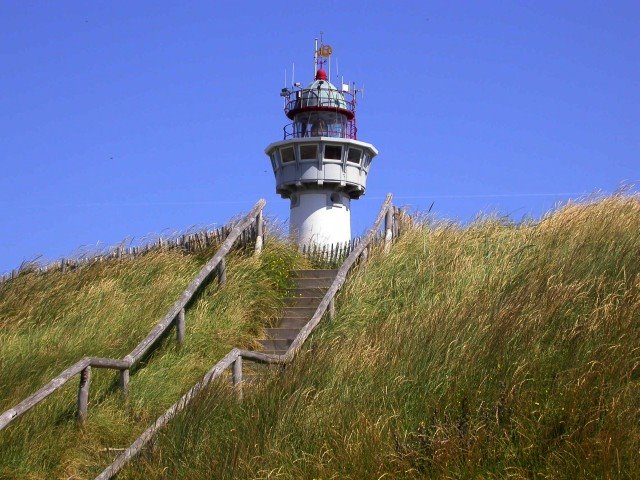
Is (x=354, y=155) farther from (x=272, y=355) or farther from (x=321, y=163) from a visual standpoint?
(x=272, y=355)

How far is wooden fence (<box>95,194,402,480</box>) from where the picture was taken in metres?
8.74

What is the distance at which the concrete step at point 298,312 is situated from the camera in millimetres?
14375

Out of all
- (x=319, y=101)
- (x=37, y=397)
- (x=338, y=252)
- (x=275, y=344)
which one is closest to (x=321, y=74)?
(x=319, y=101)

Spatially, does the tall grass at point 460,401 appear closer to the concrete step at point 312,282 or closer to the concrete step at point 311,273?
the concrete step at point 312,282

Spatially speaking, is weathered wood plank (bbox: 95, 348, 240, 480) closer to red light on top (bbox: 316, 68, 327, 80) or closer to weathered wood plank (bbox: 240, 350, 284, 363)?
weathered wood plank (bbox: 240, 350, 284, 363)

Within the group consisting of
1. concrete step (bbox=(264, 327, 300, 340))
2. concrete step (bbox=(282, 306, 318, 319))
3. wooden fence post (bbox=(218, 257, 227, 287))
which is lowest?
concrete step (bbox=(264, 327, 300, 340))

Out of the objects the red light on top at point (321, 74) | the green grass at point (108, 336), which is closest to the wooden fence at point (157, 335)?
the green grass at point (108, 336)

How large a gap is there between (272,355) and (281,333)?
2.72m

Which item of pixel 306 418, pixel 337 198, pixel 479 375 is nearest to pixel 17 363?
pixel 306 418

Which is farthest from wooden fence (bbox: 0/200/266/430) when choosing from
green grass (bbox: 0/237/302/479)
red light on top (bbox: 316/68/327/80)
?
red light on top (bbox: 316/68/327/80)

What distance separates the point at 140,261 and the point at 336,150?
14644 millimetres

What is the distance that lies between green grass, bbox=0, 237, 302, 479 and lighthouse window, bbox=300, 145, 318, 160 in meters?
12.7

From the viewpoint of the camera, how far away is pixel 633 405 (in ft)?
24.9

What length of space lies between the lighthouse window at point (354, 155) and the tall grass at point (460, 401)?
1870 centimetres
